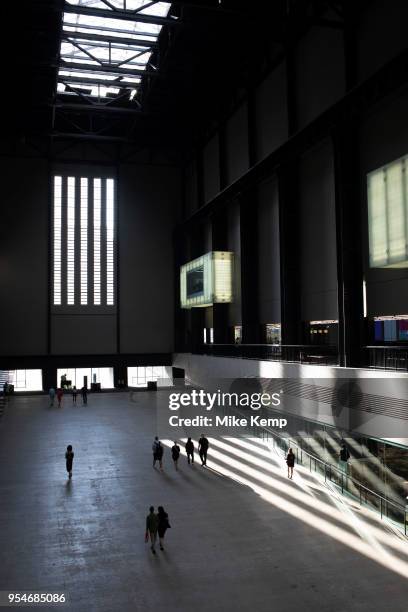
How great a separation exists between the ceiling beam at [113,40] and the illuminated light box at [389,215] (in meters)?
19.1

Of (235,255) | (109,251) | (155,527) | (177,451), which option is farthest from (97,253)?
(155,527)

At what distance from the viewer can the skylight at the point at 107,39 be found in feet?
83.4

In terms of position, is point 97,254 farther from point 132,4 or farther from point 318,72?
point 318,72

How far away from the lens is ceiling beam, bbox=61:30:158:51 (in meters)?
28.8

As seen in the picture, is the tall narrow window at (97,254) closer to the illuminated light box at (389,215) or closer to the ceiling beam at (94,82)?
the ceiling beam at (94,82)

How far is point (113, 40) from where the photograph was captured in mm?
29469

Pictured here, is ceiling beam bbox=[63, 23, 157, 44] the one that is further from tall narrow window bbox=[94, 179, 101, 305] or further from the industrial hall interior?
tall narrow window bbox=[94, 179, 101, 305]

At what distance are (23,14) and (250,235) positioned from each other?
17181mm

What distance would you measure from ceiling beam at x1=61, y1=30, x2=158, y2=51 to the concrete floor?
22120 mm

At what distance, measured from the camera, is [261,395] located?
2591 cm

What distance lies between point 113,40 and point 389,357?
2341 centimetres

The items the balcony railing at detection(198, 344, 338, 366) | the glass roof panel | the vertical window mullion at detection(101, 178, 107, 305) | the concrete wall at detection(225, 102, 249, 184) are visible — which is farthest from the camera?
the vertical window mullion at detection(101, 178, 107, 305)

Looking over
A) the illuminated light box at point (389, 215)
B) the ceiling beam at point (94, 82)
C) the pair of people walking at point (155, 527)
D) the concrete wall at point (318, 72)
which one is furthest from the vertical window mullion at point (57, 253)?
the pair of people walking at point (155, 527)

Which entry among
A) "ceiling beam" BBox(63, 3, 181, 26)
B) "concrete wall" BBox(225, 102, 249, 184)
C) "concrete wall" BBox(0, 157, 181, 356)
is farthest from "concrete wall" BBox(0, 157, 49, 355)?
"ceiling beam" BBox(63, 3, 181, 26)
